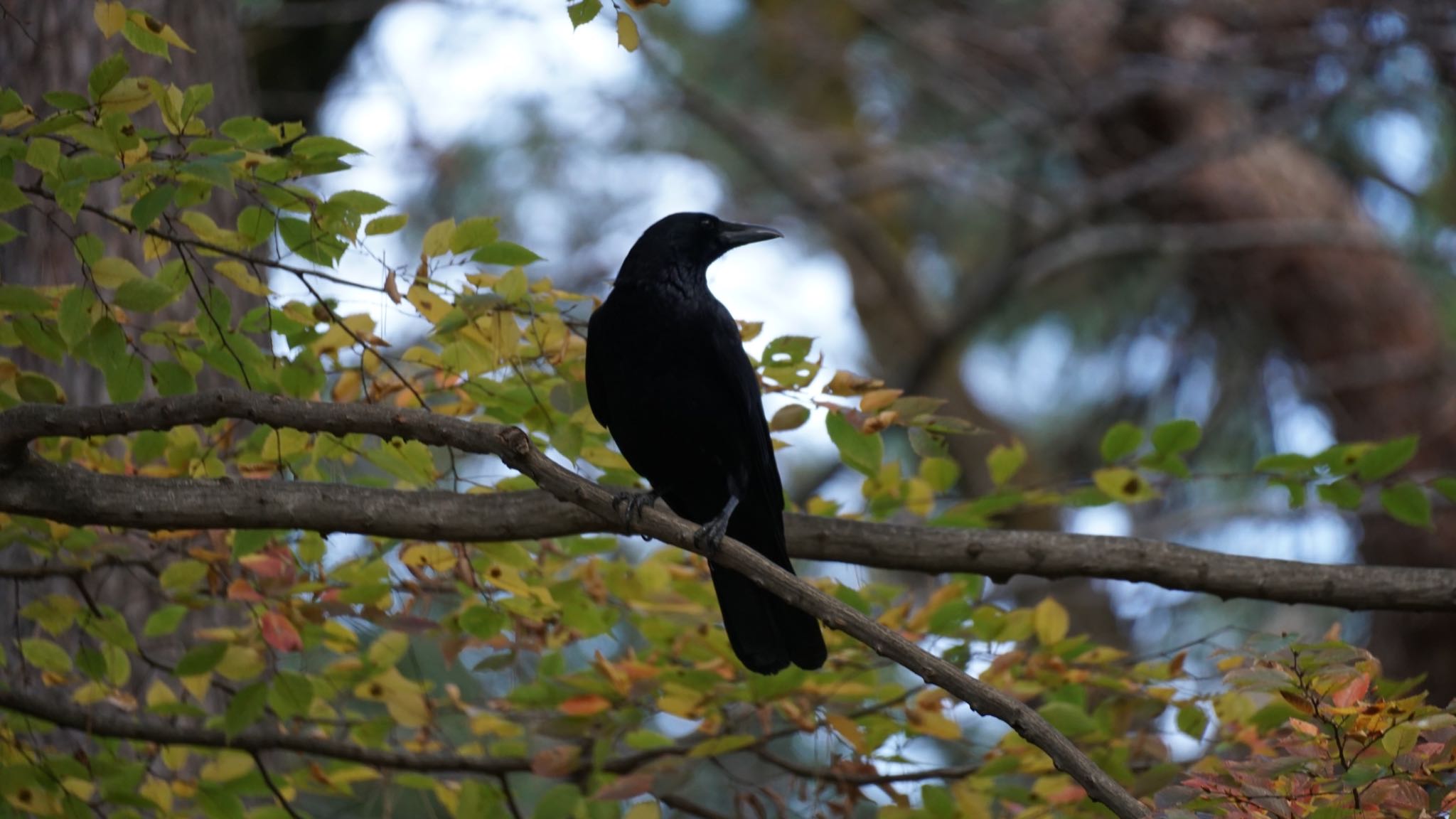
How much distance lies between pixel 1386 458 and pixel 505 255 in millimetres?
1999

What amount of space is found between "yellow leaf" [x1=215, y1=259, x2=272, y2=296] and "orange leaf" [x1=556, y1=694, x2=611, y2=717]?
1.20m

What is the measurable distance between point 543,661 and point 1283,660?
1.81m

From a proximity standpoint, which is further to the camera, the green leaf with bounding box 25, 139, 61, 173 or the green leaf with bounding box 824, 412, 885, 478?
the green leaf with bounding box 824, 412, 885, 478

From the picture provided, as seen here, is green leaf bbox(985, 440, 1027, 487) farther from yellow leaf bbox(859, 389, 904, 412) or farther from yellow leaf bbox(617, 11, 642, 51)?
yellow leaf bbox(617, 11, 642, 51)

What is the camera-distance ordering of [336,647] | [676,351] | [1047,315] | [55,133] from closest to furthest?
1. [55,133]
2. [336,647]
3. [676,351]
4. [1047,315]

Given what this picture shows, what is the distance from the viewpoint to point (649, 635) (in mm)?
3330

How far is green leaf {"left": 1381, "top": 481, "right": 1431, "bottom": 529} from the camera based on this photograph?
303 cm

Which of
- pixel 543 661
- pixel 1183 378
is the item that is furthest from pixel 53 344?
pixel 1183 378

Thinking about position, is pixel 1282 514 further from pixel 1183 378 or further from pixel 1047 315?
pixel 1047 315

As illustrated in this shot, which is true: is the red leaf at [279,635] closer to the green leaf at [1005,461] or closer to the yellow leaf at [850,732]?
the yellow leaf at [850,732]

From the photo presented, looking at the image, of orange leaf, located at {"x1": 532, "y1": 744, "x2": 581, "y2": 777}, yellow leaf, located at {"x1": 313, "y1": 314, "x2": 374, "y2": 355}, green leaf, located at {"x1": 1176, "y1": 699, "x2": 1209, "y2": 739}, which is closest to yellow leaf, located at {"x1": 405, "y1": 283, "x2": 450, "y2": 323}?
yellow leaf, located at {"x1": 313, "y1": 314, "x2": 374, "y2": 355}

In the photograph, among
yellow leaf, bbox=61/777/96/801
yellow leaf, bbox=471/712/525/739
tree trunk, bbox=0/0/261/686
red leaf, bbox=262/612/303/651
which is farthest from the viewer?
tree trunk, bbox=0/0/261/686

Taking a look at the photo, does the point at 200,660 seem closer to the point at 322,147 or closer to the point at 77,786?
the point at 77,786

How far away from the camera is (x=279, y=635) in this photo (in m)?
2.80
